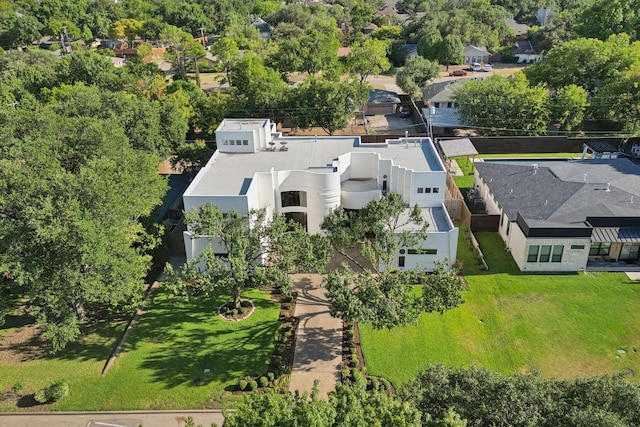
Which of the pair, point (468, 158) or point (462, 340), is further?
point (468, 158)

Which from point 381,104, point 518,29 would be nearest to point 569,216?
point 381,104

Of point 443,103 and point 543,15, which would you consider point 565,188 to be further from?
point 543,15

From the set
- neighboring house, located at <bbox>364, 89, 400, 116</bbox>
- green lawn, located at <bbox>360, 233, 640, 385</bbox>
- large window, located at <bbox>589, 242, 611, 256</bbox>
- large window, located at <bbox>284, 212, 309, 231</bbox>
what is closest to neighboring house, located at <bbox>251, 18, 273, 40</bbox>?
neighboring house, located at <bbox>364, 89, 400, 116</bbox>

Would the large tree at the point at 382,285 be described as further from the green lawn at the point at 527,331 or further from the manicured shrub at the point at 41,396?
the manicured shrub at the point at 41,396

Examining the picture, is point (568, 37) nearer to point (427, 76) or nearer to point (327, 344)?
point (427, 76)

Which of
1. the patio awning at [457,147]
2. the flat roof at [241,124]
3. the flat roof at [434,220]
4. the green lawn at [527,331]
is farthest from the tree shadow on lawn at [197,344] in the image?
the patio awning at [457,147]

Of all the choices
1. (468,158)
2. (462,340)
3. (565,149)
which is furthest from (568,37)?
(462,340)
